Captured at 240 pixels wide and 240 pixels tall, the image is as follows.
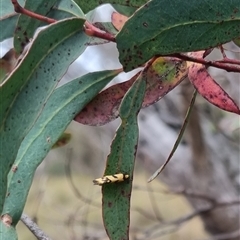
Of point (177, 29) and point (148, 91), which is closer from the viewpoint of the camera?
point (177, 29)

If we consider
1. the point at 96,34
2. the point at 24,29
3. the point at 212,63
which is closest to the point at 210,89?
the point at 212,63

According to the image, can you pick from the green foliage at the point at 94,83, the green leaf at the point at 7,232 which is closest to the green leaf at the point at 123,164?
the green foliage at the point at 94,83

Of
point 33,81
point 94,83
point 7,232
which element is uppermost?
point 94,83

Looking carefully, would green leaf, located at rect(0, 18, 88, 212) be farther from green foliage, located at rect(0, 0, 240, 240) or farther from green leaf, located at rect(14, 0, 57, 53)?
green leaf, located at rect(14, 0, 57, 53)

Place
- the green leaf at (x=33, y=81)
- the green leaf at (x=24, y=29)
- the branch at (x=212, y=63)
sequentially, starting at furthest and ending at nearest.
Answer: the green leaf at (x=24, y=29) < the branch at (x=212, y=63) < the green leaf at (x=33, y=81)

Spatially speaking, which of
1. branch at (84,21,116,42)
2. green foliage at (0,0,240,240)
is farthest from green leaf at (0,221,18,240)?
Answer: branch at (84,21,116,42)

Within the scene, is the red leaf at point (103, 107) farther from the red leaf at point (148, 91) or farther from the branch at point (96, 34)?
the branch at point (96, 34)

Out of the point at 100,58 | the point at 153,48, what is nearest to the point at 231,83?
the point at 100,58

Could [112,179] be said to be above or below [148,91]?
below

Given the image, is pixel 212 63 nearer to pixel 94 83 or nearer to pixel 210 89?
pixel 210 89
